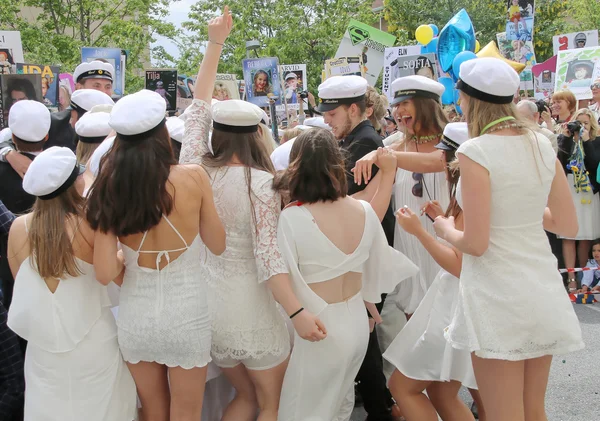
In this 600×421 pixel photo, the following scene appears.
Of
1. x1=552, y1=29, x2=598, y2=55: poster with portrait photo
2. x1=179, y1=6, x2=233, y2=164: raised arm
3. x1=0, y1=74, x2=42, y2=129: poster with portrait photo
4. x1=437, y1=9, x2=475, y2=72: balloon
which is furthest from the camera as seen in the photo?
x1=552, y1=29, x2=598, y2=55: poster with portrait photo

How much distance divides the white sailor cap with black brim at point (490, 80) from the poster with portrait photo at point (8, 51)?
24.1 ft

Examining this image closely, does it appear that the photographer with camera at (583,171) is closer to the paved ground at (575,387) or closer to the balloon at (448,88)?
the balloon at (448,88)

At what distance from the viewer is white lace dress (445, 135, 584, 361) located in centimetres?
266

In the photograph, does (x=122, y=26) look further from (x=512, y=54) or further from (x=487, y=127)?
(x=487, y=127)

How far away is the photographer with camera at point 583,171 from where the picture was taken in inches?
299

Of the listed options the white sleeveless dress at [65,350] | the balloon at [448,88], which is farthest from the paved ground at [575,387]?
the balloon at [448,88]

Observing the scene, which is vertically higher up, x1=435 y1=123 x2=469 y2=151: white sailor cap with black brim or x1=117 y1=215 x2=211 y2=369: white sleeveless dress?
x1=435 y1=123 x2=469 y2=151: white sailor cap with black brim

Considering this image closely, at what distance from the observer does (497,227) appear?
2727mm

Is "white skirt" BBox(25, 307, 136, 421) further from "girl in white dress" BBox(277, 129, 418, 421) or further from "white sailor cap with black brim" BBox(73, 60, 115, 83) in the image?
"white sailor cap with black brim" BBox(73, 60, 115, 83)

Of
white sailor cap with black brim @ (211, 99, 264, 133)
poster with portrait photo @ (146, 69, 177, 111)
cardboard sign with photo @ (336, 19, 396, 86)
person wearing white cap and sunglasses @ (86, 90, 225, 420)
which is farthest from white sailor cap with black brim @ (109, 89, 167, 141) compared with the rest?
cardboard sign with photo @ (336, 19, 396, 86)

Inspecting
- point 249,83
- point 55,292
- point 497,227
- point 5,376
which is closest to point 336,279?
point 497,227

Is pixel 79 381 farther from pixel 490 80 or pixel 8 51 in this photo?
pixel 8 51

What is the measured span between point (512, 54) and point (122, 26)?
14877 mm

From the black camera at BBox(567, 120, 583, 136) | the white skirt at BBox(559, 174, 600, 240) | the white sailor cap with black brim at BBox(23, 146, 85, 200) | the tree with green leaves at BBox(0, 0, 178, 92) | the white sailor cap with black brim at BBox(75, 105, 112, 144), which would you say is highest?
the tree with green leaves at BBox(0, 0, 178, 92)
